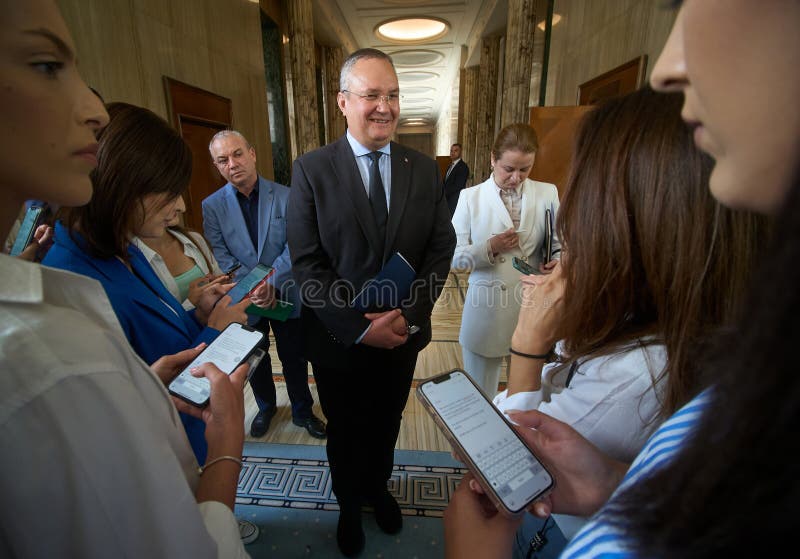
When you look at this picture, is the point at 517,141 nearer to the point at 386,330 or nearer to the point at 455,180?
the point at 386,330

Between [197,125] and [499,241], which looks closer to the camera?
[499,241]

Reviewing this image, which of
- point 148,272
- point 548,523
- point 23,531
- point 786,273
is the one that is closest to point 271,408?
point 148,272

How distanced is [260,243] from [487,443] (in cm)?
233

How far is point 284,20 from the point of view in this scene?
8281 mm

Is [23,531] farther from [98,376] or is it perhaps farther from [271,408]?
[271,408]

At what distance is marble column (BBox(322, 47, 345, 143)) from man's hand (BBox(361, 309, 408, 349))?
11009mm

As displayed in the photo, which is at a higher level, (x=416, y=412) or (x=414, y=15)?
(x=414, y=15)

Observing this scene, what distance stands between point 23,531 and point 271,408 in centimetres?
247

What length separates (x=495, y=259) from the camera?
2420 mm

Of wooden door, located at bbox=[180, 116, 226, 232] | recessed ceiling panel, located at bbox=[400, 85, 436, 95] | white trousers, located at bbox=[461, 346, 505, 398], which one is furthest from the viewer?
recessed ceiling panel, located at bbox=[400, 85, 436, 95]

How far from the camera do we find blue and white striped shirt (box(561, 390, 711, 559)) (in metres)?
0.39

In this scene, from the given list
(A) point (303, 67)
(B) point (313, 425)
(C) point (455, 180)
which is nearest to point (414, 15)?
(A) point (303, 67)

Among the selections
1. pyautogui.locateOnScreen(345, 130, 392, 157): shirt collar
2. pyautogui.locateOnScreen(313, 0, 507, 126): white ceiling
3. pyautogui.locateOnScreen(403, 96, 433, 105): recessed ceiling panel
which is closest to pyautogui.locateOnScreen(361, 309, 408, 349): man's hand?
pyautogui.locateOnScreen(345, 130, 392, 157): shirt collar

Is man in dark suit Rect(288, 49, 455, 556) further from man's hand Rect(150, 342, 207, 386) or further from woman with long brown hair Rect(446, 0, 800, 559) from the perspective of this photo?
woman with long brown hair Rect(446, 0, 800, 559)
